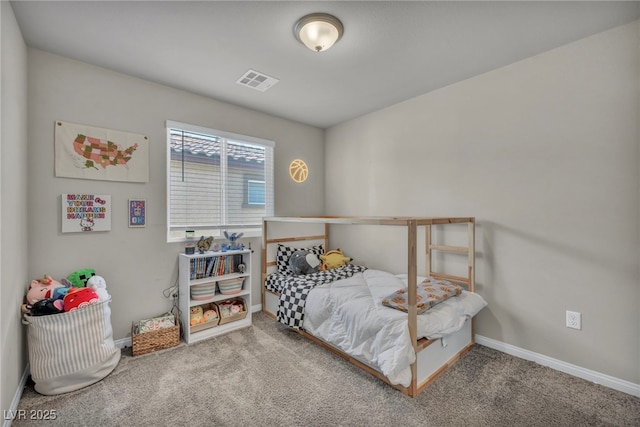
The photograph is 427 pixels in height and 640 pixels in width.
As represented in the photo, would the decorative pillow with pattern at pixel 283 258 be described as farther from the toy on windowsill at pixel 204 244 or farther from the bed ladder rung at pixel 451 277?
the bed ladder rung at pixel 451 277

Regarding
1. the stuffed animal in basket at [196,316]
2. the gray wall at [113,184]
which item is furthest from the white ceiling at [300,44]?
the stuffed animal in basket at [196,316]

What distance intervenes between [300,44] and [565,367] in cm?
300

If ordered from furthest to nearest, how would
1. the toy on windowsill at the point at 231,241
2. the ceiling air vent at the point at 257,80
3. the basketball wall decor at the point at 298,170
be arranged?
the basketball wall decor at the point at 298,170, the toy on windowsill at the point at 231,241, the ceiling air vent at the point at 257,80

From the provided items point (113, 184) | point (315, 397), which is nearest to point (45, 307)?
point (113, 184)

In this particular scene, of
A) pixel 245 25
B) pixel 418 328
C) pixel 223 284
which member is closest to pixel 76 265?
pixel 223 284

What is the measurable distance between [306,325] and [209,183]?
1.73 meters

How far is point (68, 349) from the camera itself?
5.81ft

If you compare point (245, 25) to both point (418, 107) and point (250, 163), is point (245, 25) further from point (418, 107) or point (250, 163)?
point (418, 107)

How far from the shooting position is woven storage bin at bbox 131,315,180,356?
2.22 m

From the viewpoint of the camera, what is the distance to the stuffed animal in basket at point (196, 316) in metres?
2.49

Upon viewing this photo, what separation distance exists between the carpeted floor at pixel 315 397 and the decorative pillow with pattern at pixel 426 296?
0.51 metres

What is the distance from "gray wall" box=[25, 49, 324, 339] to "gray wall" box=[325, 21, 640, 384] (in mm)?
2355

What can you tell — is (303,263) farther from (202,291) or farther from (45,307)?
(45,307)

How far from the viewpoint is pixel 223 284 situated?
2719 mm
